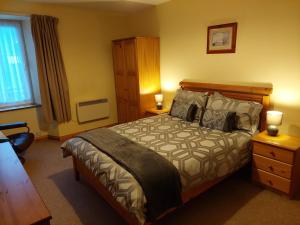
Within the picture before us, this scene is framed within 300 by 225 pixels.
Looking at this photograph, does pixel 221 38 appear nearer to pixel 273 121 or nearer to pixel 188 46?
pixel 188 46

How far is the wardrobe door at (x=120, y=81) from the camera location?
4198mm

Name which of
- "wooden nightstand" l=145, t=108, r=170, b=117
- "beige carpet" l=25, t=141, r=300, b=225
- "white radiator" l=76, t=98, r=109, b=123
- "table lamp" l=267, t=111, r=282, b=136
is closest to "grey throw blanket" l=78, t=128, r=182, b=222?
"beige carpet" l=25, t=141, r=300, b=225

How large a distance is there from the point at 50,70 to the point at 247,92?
126 inches

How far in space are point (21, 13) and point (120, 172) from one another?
3.24 meters

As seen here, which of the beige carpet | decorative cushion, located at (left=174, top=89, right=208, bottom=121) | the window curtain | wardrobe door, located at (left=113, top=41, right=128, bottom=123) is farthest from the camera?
wardrobe door, located at (left=113, top=41, right=128, bottom=123)

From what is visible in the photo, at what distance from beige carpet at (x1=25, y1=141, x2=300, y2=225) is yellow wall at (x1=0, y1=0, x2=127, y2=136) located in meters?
1.58

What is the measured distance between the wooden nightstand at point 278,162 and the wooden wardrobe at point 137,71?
7.16 ft

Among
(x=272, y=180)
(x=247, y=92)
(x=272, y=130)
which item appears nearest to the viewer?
(x=272, y=180)

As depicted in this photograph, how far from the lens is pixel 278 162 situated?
7.27ft

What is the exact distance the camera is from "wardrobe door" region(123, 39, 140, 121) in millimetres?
3889

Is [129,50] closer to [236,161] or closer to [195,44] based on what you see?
[195,44]

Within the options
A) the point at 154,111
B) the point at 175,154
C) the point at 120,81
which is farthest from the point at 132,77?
the point at 175,154

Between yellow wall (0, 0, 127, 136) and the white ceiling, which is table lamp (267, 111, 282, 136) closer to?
the white ceiling

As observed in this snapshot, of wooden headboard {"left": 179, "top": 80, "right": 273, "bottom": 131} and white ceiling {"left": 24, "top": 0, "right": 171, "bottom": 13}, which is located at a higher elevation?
white ceiling {"left": 24, "top": 0, "right": 171, "bottom": 13}
